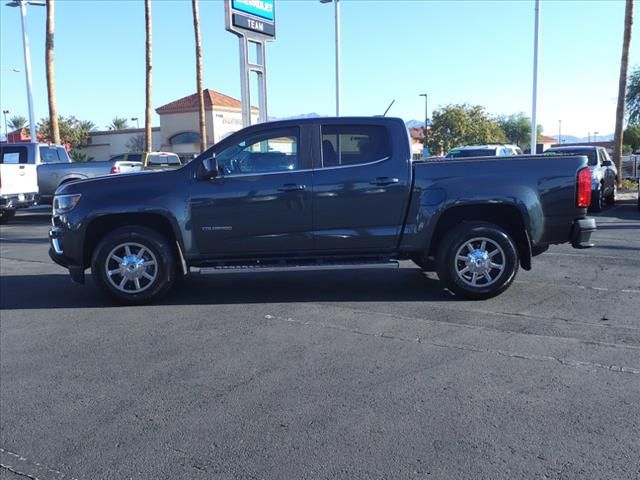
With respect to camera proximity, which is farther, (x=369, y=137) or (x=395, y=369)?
(x=369, y=137)

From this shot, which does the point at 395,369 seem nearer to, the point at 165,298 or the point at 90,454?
the point at 90,454

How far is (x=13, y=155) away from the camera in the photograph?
1773 cm

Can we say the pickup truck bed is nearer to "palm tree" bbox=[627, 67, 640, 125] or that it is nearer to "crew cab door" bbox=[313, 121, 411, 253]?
"crew cab door" bbox=[313, 121, 411, 253]

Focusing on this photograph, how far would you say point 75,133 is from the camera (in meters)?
50.2

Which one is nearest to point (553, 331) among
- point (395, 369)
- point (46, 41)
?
point (395, 369)

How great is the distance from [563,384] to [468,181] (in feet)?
9.15

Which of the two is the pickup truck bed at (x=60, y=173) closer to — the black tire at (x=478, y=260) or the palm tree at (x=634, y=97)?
the black tire at (x=478, y=260)

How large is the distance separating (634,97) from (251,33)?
3169 cm

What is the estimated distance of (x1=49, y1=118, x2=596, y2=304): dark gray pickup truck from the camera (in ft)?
21.7

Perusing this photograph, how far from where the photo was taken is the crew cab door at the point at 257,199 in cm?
670

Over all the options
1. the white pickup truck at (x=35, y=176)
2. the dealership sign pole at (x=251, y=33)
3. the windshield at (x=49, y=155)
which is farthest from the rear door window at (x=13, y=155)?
the dealership sign pole at (x=251, y=33)

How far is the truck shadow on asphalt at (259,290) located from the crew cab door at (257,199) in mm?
679

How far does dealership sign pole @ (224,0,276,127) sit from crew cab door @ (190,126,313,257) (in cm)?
728

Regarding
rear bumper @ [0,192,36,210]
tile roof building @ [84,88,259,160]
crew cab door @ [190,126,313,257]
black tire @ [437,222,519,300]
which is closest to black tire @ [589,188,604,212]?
black tire @ [437,222,519,300]
